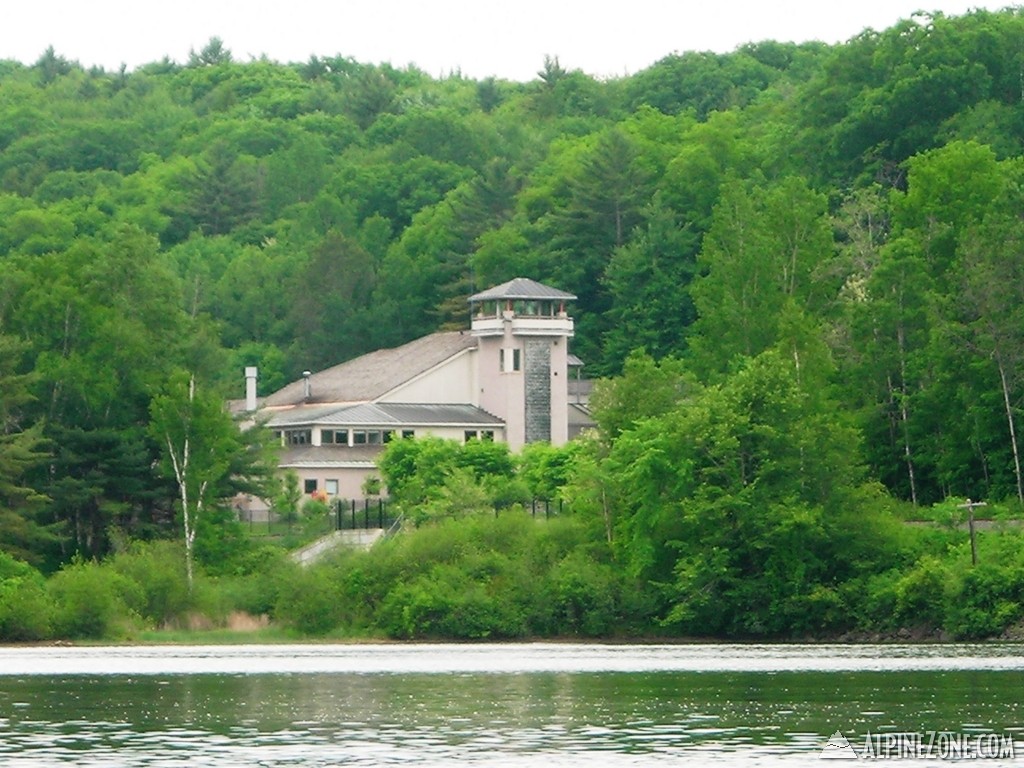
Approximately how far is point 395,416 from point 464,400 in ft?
15.0

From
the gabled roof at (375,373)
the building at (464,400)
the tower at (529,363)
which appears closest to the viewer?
the building at (464,400)

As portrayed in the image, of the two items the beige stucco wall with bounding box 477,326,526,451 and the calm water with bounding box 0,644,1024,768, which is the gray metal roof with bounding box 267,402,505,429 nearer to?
the beige stucco wall with bounding box 477,326,526,451

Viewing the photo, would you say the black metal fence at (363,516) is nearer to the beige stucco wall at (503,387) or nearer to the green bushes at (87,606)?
the beige stucco wall at (503,387)

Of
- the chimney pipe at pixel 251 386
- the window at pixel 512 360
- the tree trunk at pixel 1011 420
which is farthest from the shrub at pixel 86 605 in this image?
the window at pixel 512 360

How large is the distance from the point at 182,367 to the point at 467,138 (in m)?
84.2

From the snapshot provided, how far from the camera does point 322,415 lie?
377 ft

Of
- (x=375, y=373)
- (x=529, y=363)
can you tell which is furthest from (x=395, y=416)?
(x=375, y=373)

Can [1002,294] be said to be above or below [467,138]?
below

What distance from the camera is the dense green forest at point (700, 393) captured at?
266 ft

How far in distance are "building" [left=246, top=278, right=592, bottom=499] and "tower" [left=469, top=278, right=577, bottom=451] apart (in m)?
0.04

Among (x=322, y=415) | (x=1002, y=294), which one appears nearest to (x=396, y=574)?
(x=1002, y=294)

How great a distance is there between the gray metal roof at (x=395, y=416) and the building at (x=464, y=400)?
4 centimetres

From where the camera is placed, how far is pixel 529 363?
11462 cm

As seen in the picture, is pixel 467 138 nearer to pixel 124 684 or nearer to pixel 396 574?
pixel 396 574
